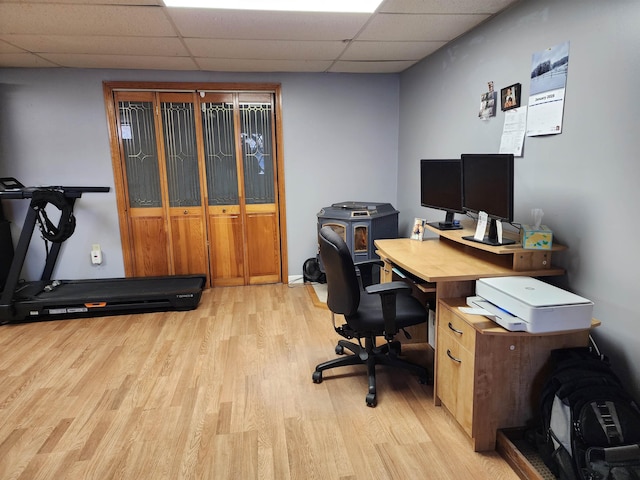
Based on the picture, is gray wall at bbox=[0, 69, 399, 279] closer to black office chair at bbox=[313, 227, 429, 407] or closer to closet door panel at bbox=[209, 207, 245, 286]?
closet door panel at bbox=[209, 207, 245, 286]

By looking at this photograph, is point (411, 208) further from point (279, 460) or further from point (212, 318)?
point (279, 460)

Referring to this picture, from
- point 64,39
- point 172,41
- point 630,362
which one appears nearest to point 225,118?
point 172,41

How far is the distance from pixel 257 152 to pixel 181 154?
0.82 metres

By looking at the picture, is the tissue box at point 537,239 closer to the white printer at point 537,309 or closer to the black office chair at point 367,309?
the white printer at point 537,309

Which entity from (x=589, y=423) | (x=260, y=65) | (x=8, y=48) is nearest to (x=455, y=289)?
(x=589, y=423)

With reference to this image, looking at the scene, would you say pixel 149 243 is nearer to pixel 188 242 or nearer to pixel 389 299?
pixel 188 242

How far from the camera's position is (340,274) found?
2.27 metres

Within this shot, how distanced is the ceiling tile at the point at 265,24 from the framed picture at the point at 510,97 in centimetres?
103

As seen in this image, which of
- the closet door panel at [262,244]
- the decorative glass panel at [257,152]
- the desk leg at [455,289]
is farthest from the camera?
the closet door panel at [262,244]

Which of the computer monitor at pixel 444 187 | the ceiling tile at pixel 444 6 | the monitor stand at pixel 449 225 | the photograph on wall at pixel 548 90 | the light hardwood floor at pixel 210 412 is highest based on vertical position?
the ceiling tile at pixel 444 6

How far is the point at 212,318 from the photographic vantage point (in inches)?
147

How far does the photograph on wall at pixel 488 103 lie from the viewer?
272 cm

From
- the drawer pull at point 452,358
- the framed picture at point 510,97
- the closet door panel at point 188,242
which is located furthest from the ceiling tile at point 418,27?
the closet door panel at point 188,242

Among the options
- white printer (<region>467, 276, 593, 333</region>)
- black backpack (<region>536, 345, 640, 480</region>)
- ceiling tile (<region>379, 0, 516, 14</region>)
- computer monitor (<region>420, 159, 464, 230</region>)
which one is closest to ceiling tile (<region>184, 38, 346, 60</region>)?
ceiling tile (<region>379, 0, 516, 14</region>)
